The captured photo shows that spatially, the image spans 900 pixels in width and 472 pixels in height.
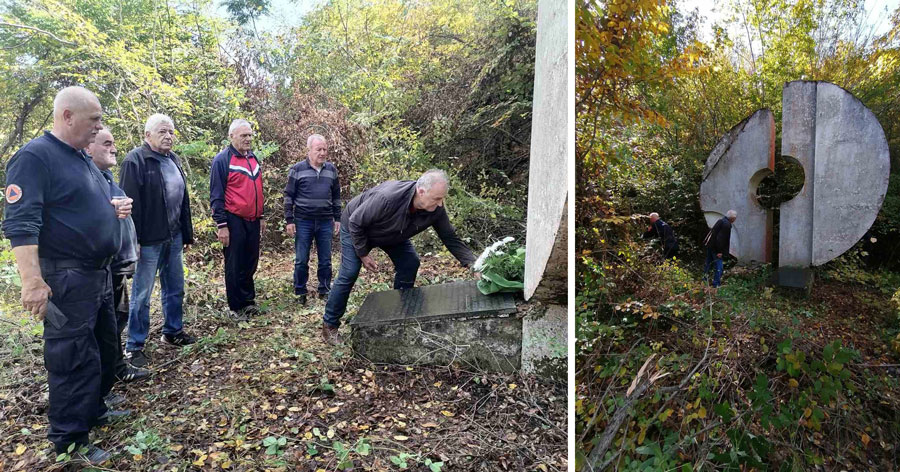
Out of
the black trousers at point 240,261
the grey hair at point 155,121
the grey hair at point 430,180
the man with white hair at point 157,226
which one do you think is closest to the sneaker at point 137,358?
the man with white hair at point 157,226

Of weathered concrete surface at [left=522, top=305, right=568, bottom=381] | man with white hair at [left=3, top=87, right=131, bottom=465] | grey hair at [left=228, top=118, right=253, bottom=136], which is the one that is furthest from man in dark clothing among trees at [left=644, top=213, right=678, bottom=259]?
grey hair at [left=228, top=118, right=253, bottom=136]

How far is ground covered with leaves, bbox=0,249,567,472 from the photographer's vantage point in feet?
5.12

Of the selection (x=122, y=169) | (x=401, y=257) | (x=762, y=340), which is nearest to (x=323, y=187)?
(x=401, y=257)

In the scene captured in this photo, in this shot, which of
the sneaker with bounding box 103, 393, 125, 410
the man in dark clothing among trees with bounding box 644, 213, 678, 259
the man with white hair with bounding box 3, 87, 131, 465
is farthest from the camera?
the sneaker with bounding box 103, 393, 125, 410

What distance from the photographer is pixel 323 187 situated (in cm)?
374

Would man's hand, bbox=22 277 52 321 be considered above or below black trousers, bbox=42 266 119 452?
above

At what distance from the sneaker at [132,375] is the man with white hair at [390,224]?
3.11 ft

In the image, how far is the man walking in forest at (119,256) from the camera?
183cm

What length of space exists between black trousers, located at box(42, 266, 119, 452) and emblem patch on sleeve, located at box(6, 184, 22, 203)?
0.27 m

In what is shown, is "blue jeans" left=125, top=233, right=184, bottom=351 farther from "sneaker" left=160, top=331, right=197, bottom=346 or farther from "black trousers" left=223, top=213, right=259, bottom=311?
"black trousers" left=223, top=213, right=259, bottom=311

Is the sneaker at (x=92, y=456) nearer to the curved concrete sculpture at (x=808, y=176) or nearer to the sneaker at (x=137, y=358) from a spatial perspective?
the sneaker at (x=137, y=358)

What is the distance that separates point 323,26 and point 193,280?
2087mm

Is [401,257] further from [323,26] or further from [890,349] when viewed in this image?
[890,349]

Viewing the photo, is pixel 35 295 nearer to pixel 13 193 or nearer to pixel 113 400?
pixel 13 193
